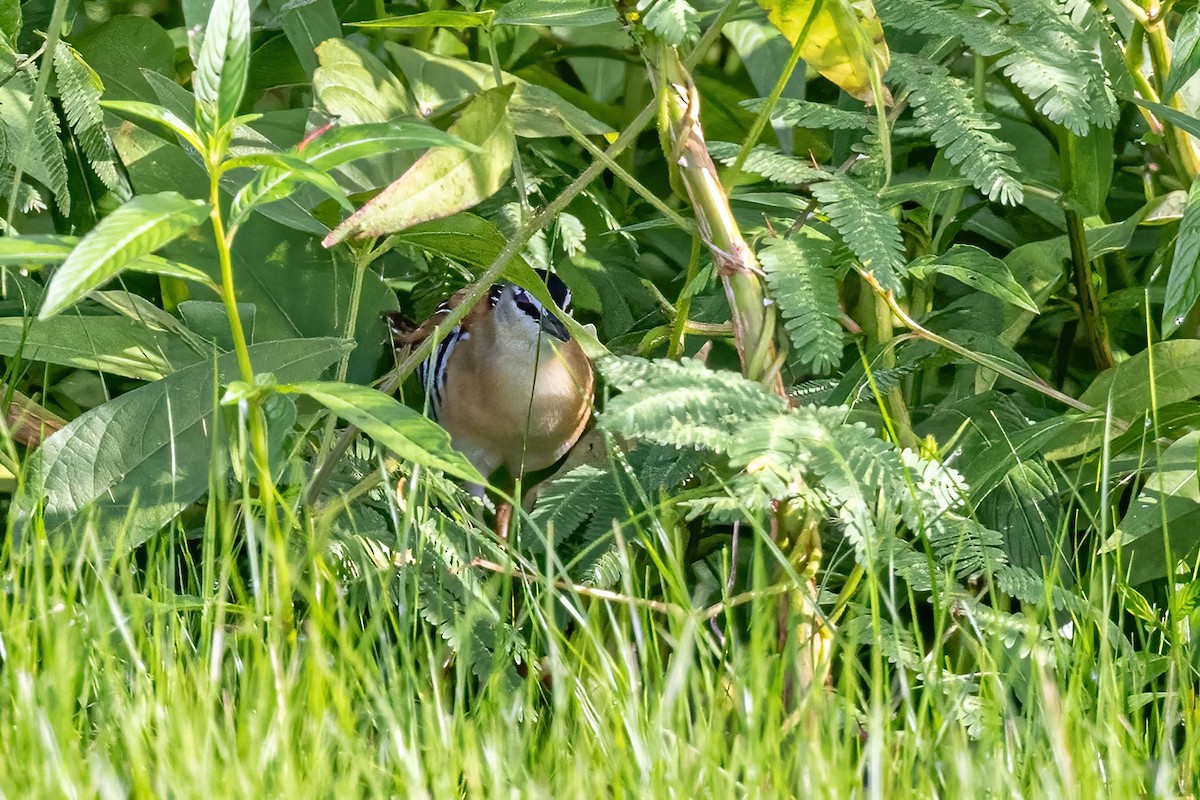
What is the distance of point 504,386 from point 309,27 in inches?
24.6

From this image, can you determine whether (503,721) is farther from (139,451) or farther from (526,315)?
(526,315)

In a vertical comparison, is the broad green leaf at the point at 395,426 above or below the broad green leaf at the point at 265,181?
below

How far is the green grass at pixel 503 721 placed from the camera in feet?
3.05

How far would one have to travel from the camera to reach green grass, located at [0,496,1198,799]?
93 centimetres

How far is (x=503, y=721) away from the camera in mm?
1125

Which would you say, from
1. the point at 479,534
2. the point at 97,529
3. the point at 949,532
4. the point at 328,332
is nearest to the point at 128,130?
the point at 328,332

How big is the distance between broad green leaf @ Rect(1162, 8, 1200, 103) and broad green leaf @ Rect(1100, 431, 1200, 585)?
36 cm

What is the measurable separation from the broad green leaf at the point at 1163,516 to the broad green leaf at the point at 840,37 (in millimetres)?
478

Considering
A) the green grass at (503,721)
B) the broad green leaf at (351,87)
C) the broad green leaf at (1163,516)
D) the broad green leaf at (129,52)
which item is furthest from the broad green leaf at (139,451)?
the broad green leaf at (1163,516)

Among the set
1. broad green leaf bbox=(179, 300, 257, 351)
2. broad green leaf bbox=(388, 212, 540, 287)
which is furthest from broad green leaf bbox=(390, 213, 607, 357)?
broad green leaf bbox=(179, 300, 257, 351)

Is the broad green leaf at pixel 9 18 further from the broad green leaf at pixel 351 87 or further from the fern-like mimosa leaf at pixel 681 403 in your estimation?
the fern-like mimosa leaf at pixel 681 403

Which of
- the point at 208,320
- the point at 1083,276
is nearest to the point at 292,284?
the point at 208,320

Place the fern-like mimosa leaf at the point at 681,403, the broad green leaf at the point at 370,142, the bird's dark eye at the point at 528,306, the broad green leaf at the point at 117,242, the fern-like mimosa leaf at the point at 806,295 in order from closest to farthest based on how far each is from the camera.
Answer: the broad green leaf at the point at 117,242 < the broad green leaf at the point at 370,142 < the fern-like mimosa leaf at the point at 681,403 < the fern-like mimosa leaf at the point at 806,295 < the bird's dark eye at the point at 528,306

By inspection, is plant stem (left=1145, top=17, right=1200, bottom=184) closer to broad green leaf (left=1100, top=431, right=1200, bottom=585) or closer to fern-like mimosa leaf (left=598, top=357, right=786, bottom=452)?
broad green leaf (left=1100, top=431, right=1200, bottom=585)
